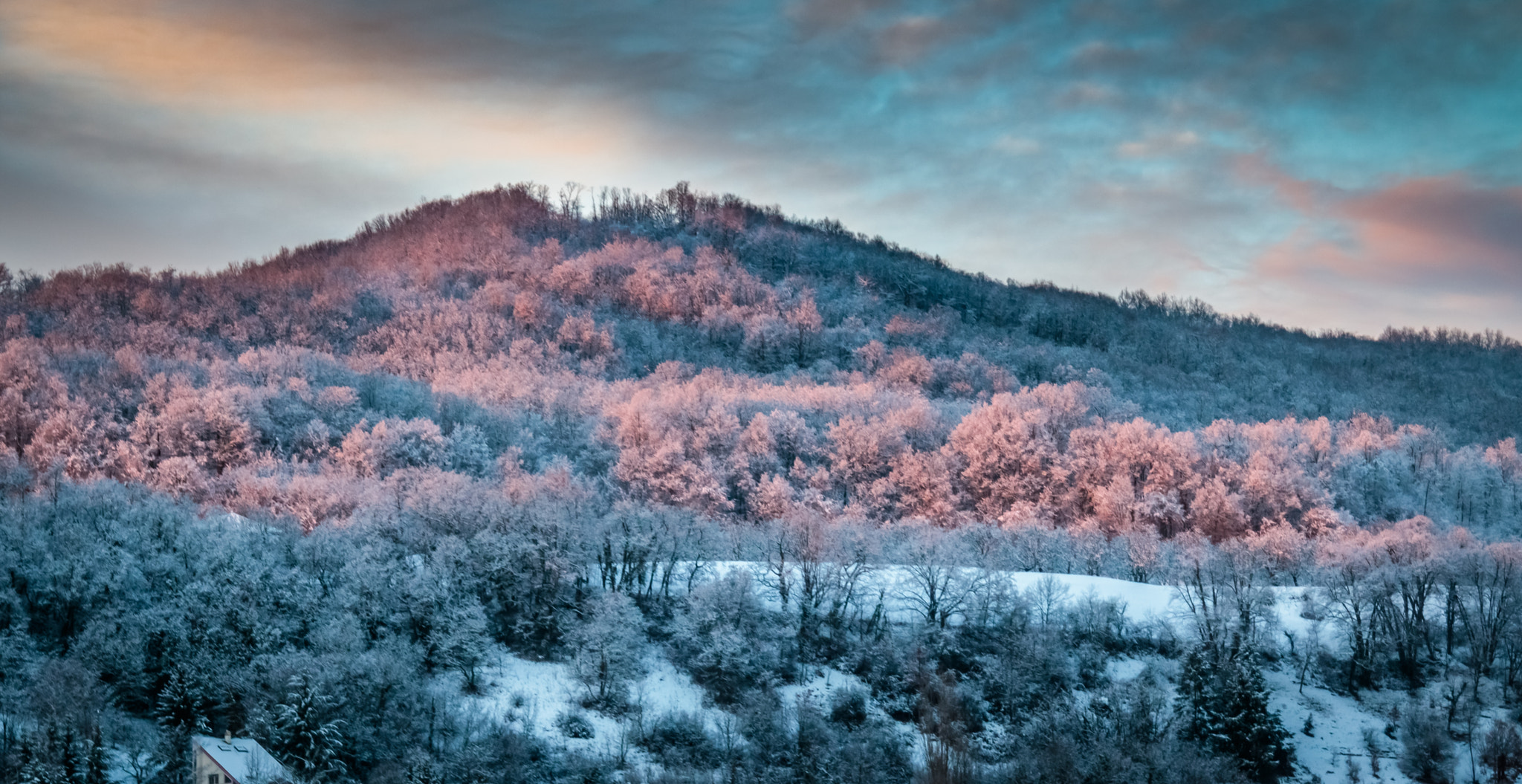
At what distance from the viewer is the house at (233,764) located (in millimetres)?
48875

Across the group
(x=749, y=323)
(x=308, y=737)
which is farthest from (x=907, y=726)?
(x=749, y=323)

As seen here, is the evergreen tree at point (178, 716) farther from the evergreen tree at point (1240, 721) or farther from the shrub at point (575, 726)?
the evergreen tree at point (1240, 721)

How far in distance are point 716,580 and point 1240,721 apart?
3294 cm

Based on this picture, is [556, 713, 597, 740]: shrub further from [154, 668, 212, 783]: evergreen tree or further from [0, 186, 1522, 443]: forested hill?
[0, 186, 1522, 443]: forested hill

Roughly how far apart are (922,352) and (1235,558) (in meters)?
84.5

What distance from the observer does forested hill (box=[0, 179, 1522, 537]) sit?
10106 cm

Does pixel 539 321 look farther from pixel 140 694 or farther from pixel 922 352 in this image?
pixel 140 694

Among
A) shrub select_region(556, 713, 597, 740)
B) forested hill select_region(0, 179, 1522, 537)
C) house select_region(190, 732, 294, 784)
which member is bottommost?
shrub select_region(556, 713, 597, 740)

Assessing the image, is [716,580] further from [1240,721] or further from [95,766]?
[95,766]

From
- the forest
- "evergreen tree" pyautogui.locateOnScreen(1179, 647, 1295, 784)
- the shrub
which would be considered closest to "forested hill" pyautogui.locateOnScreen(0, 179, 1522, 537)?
the forest

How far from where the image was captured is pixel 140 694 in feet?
190

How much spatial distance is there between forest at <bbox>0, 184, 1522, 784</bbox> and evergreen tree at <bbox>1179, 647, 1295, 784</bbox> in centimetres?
22

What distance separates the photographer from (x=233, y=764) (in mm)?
49625

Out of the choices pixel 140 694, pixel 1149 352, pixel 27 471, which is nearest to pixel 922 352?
pixel 1149 352
